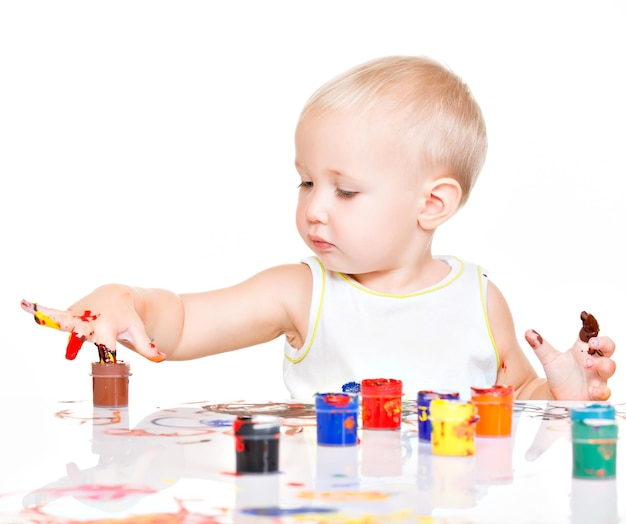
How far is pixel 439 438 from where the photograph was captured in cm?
114

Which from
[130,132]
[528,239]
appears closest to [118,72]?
[130,132]

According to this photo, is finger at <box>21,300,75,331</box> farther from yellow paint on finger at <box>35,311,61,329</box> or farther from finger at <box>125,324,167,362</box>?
finger at <box>125,324,167,362</box>

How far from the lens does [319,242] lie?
191 cm

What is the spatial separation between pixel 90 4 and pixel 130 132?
505 mm

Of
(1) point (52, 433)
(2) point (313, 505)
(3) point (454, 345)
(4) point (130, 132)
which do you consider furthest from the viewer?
(4) point (130, 132)

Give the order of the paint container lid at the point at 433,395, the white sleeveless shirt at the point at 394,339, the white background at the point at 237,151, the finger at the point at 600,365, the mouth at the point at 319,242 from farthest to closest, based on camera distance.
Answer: the white background at the point at 237,151
the white sleeveless shirt at the point at 394,339
the mouth at the point at 319,242
the finger at the point at 600,365
the paint container lid at the point at 433,395

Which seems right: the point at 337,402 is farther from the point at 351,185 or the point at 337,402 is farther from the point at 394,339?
the point at 394,339

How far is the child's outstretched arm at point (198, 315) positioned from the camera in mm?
1570

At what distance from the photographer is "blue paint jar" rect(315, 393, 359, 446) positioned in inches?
47.5

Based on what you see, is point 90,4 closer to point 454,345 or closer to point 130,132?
point 130,132

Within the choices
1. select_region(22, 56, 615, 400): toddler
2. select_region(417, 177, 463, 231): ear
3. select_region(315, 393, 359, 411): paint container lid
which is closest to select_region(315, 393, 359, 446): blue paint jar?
select_region(315, 393, 359, 411): paint container lid

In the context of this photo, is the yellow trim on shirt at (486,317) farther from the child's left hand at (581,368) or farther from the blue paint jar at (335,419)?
the blue paint jar at (335,419)

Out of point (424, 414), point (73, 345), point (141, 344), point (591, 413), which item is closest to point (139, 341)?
point (141, 344)

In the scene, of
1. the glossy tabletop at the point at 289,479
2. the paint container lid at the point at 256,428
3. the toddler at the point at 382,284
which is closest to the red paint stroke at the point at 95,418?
the glossy tabletop at the point at 289,479
